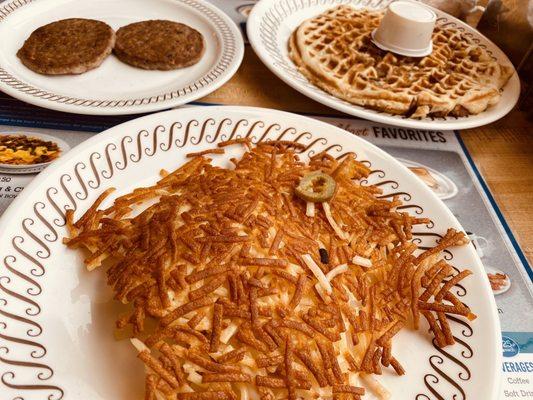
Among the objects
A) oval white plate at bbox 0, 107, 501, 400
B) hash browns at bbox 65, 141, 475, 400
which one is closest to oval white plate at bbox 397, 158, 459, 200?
oval white plate at bbox 0, 107, 501, 400

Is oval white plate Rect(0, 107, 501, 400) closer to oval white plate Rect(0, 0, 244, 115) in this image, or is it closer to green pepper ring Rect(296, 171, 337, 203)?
green pepper ring Rect(296, 171, 337, 203)

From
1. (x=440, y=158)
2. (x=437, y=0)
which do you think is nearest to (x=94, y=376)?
(x=440, y=158)

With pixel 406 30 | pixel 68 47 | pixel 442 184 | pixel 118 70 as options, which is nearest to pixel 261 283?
pixel 442 184

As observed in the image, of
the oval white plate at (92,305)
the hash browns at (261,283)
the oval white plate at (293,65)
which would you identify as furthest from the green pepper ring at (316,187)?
the oval white plate at (293,65)

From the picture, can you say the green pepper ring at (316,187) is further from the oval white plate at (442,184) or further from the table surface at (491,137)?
the table surface at (491,137)

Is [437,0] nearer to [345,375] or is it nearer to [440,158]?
[440,158]

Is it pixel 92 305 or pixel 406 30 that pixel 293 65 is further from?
pixel 92 305
